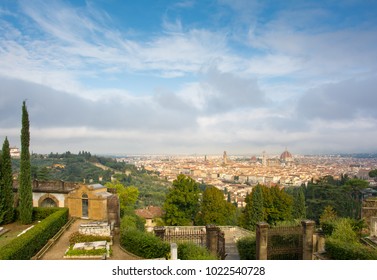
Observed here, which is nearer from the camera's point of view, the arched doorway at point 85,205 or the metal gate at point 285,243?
the metal gate at point 285,243

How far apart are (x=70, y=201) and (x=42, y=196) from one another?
2.14m

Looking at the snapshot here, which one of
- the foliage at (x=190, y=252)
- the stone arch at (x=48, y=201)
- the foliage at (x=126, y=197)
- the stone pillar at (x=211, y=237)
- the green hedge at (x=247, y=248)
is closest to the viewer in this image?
→ the foliage at (x=190, y=252)

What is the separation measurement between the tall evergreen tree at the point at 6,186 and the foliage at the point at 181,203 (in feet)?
26.3

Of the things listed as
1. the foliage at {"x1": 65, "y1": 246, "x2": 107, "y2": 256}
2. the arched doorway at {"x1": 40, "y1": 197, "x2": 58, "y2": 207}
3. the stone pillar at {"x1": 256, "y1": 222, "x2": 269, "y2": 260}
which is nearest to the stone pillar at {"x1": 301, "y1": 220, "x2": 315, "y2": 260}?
the stone pillar at {"x1": 256, "y1": 222, "x2": 269, "y2": 260}

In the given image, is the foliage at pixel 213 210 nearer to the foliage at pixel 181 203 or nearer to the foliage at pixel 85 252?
the foliage at pixel 181 203

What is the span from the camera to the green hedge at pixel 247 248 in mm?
10393

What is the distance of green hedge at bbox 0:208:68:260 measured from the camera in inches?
277

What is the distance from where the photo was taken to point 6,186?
1159 cm

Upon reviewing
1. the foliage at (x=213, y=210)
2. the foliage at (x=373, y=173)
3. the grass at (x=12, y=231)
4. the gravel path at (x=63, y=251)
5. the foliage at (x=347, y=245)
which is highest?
the foliage at (x=373, y=173)

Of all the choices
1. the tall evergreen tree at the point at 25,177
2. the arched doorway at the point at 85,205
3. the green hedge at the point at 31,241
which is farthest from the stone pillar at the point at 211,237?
the tall evergreen tree at the point at 25,177

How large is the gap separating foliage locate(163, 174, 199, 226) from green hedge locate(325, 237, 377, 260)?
955cm

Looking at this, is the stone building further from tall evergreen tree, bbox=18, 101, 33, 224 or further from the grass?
the grass

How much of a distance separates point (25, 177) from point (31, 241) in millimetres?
3803
